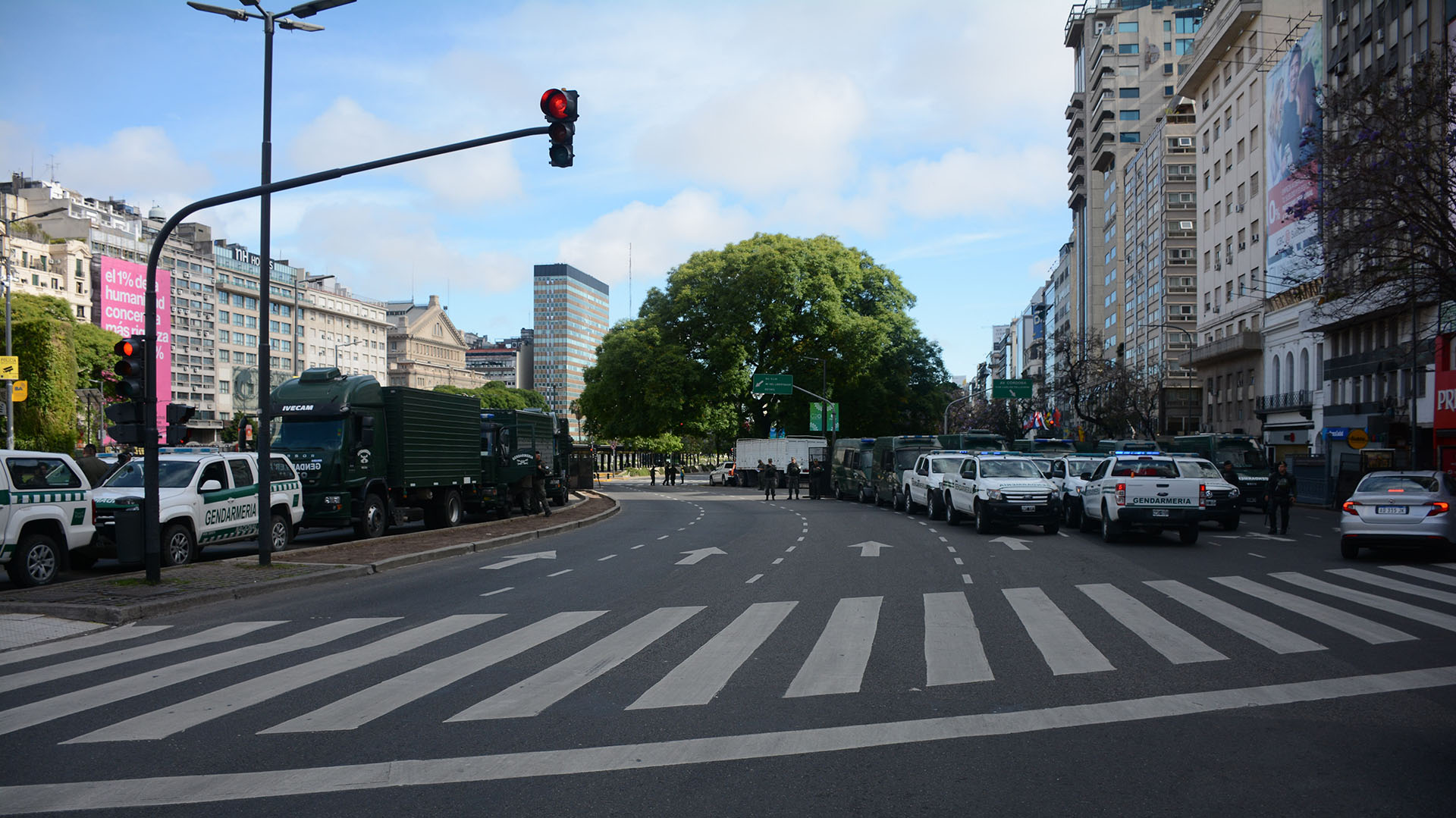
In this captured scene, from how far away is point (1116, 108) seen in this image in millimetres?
99562

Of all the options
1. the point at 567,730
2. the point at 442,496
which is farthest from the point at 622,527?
the point at 567,730

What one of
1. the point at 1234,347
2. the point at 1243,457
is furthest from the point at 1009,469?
the point at 1234,347

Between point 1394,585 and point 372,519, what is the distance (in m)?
18.2

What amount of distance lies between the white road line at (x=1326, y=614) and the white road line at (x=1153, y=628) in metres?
1.51

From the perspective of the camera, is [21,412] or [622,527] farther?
[21,412]

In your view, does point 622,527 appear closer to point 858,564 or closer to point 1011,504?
point 1011,504

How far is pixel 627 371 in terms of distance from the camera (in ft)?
182

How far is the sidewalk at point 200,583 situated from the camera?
11.0m

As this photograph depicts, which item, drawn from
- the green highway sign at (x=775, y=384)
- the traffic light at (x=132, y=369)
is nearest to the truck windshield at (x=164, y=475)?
the traffic light at (x=132, y=369)

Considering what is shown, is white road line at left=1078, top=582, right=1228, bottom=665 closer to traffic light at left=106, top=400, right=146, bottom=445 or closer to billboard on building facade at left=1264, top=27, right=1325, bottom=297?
traffic light at left=106, top=400, right=146, bottom=445

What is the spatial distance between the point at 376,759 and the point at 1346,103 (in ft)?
81.2

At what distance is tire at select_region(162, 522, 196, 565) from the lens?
51.7 ft

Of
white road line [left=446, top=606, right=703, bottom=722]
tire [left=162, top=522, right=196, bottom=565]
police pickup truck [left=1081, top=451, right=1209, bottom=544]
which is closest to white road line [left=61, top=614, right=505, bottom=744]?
white road line [left=446, top=606, right=703, bottom=722]

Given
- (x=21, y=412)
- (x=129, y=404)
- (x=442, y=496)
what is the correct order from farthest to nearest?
(x=21, y=412), (x=442, y=496), (x=129, y=404)
